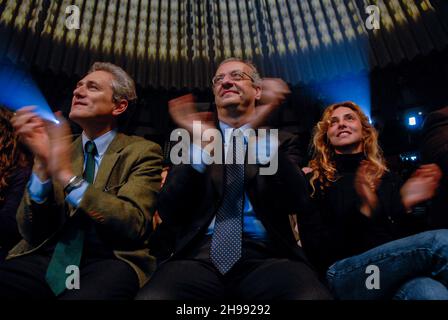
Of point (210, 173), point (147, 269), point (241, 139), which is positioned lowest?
point (147, 269)

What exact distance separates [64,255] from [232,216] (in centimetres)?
92

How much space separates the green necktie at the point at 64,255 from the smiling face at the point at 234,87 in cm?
93

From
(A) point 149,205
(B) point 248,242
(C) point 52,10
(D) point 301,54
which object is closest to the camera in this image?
(B) point 248,242

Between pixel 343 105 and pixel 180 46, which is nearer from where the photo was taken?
pixel 180 46

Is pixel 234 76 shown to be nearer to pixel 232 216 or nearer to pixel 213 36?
pixel 213 36

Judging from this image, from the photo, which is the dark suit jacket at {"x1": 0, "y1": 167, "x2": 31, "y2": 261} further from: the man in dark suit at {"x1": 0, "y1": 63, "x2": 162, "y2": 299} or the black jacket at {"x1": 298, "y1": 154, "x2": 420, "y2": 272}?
the black jacket at {"x1": 298, "y1": 154, "x2": 420, "y2": 272}

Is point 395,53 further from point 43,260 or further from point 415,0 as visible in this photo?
point 43,260

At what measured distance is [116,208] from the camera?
197 cm

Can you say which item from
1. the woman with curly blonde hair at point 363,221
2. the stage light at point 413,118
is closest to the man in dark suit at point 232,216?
the woman with curly blonde hair at point 363,221

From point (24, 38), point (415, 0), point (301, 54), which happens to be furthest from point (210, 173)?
point (415, 0)

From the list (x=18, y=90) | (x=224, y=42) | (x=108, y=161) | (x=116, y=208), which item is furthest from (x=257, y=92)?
(x=18, y=90)

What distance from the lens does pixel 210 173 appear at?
2129 mm

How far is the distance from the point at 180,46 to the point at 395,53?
1449 millimetres

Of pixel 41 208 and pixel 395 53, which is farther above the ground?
pixel 395 53
